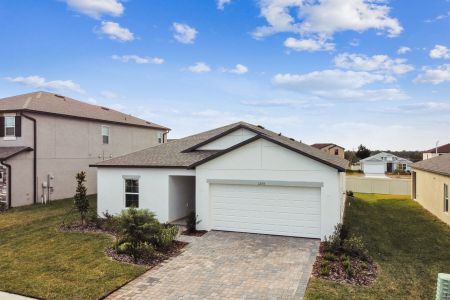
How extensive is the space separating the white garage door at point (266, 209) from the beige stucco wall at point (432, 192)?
29.2 feet

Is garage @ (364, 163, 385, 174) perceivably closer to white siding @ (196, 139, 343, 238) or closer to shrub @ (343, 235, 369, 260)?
white siding @ (196, 139, 343, 238)

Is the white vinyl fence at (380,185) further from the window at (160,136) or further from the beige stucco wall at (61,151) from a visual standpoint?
the beige stucco wall at (61,151)

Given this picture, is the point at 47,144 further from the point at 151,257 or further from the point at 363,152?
the point at 363,152

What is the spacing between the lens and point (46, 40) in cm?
1961

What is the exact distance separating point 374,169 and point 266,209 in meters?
56.6

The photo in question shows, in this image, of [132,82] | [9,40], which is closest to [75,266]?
[132,82]

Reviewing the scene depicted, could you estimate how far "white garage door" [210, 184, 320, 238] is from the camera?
12344 mm

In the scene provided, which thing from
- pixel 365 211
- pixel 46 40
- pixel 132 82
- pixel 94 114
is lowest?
pixel 365 211

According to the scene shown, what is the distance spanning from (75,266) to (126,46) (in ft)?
49.7

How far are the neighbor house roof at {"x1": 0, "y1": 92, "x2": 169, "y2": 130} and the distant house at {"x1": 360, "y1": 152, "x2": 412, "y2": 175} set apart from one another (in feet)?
161

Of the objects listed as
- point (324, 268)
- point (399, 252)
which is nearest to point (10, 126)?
point (324, 268)

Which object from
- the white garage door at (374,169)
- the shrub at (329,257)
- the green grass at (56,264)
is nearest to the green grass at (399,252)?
the shrub at (329,257)

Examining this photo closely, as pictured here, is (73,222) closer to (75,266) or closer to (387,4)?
(75,266)

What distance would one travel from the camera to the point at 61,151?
22.4 m
